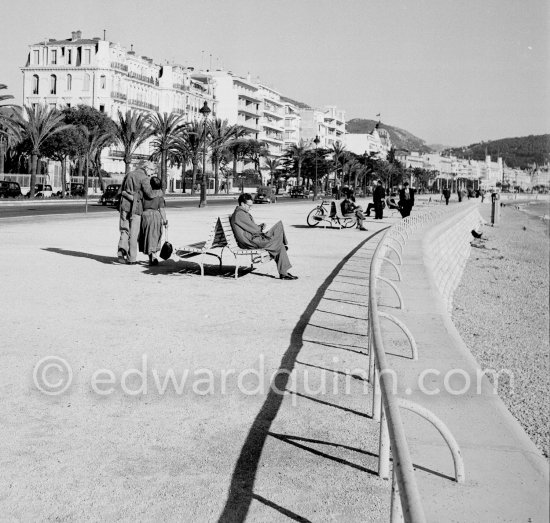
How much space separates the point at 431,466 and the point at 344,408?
1189 mm

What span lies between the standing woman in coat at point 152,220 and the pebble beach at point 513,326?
519cm

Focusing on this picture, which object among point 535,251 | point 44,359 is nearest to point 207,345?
point 44,359

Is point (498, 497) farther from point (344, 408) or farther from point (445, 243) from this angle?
point (445, 243)

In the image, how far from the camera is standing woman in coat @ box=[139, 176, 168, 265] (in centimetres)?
1213

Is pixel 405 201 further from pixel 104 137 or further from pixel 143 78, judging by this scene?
pixel 143 78

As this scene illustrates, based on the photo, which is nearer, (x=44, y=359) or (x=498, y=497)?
(x=498, y=497)

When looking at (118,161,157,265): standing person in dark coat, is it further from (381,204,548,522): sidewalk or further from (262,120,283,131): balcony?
(262,120,283,131): balcony

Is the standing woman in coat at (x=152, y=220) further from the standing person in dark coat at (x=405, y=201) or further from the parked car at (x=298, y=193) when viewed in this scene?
the parked car at (x=298, y=193)

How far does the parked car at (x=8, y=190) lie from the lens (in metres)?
48.5

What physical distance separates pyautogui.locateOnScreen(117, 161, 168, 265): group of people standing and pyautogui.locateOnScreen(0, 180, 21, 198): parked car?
38.7 m

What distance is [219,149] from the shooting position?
76.2m

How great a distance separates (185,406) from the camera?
16.5 feet

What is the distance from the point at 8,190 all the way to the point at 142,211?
39.5m

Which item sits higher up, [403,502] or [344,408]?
[403,502]
